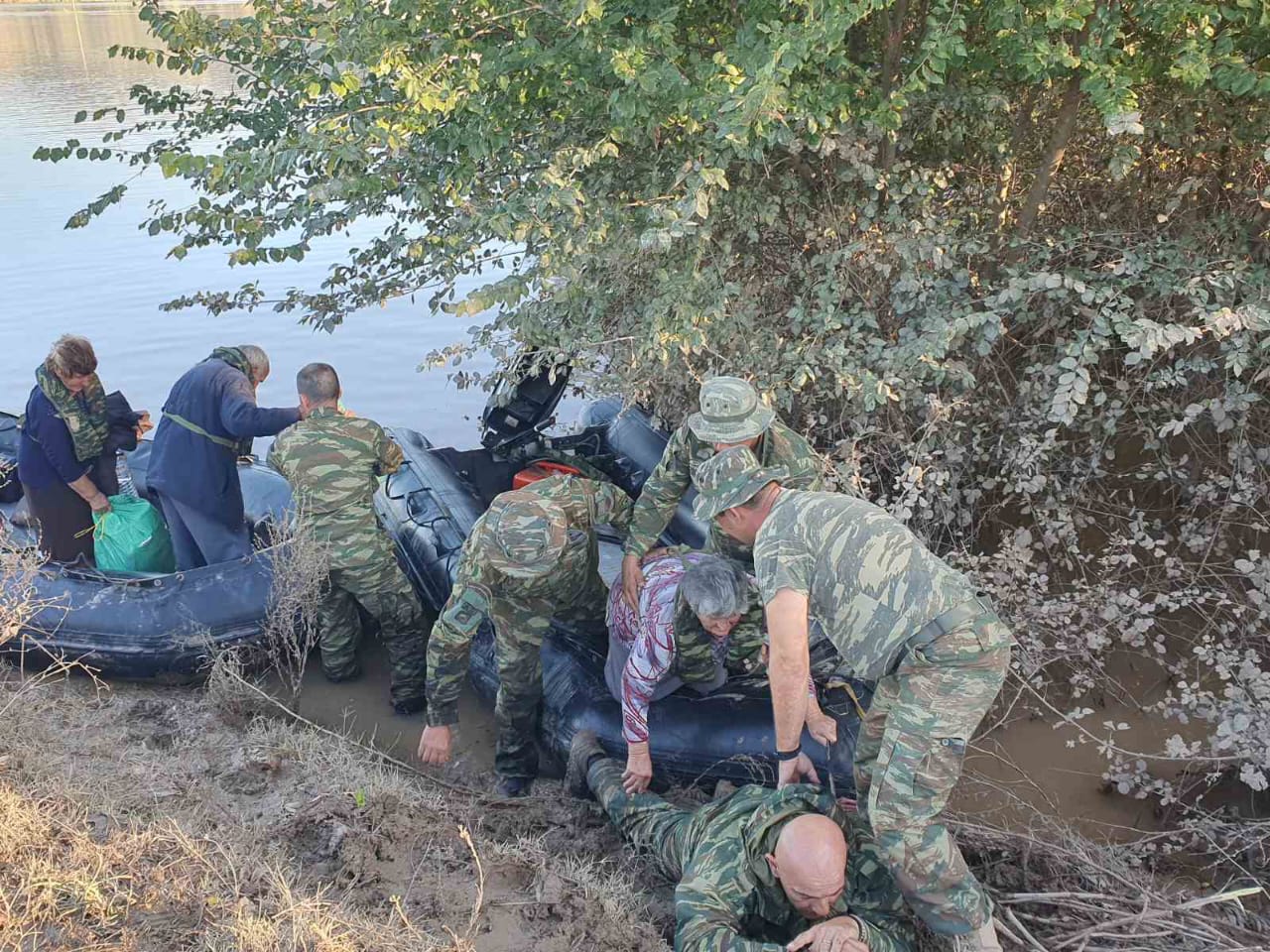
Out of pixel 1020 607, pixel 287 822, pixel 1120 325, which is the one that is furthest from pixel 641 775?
pixel 1120 325

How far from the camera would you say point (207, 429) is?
5.14 metres

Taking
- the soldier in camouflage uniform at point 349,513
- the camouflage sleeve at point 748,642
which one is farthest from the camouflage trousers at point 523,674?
the soldier in camouflage uniform at point 349,513

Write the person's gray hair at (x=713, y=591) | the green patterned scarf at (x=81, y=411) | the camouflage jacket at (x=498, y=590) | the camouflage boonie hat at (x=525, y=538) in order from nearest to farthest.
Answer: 1. the person's gray hair at (x=713, y=591)
2. the camouflage boonie hat at (x=525, y=538)
3. the camouflage jacket at (x=498, y=590)
4. the green patterned scarf at (x=81, y=411)

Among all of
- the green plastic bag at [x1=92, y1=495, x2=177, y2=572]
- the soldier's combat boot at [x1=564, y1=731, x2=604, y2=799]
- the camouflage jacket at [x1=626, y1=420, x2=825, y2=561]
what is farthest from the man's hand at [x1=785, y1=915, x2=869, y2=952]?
the green plastic bag at [x1=92, y1=495, x2=177, y2=572]

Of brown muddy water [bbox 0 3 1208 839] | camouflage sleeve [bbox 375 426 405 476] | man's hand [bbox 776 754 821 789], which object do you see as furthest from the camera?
camouflage sleeve [bbox 375 426 405 476]

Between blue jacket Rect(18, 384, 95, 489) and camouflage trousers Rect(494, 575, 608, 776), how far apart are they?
2.67 meters

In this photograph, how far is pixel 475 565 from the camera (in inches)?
163

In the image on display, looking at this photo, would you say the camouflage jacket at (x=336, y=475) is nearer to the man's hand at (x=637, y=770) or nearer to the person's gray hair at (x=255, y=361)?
the person's gray hair at (x=255, y=361)

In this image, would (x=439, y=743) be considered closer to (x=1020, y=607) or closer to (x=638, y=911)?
(x=638, y=911)

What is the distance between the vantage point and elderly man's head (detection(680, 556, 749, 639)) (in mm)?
3471

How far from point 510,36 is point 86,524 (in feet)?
11.7

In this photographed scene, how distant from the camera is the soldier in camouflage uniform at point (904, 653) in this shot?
308cm

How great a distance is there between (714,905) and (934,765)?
0.79m

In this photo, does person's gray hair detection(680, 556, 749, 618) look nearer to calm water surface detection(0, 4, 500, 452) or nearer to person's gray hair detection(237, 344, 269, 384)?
person's gray hair detection(237, 344, 269, 384)
